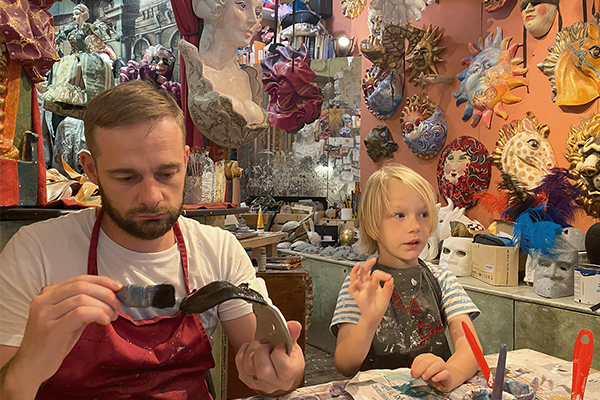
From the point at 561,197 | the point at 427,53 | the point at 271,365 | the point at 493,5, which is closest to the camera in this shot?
the point at 271,365

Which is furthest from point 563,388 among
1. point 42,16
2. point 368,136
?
point 368,136

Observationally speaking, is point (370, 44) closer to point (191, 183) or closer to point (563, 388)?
point (191, 183)

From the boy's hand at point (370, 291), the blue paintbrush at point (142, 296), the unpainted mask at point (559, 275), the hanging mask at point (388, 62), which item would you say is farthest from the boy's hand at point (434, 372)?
the hanging mask at point (388, 62)

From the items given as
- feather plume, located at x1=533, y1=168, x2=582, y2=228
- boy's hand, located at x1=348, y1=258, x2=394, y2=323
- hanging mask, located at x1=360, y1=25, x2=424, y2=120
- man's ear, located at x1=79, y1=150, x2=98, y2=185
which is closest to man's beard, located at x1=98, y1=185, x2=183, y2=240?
man's ear, located at x1=79, y1=150, x2=98, y2=185

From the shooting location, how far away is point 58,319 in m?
0.87

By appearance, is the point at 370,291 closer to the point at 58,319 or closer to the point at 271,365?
the point at 271,365

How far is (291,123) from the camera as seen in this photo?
15.6 feet

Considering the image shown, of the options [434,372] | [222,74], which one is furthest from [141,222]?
[222,74]

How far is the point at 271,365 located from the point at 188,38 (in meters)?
2.27

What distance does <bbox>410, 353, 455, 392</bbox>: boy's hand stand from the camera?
49.3 inches

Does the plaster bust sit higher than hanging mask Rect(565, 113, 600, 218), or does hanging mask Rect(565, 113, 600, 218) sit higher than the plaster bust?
the plaster bust

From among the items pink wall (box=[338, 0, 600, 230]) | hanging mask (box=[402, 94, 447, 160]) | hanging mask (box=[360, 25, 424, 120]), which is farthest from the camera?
hanging mask (box=[360, 25, 424, 120])

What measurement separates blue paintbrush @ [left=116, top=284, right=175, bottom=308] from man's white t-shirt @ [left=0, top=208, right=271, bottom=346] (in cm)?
33

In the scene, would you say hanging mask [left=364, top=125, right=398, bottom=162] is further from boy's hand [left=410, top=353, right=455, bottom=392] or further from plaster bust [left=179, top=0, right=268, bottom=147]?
boy's hand [left=410, top=353, right=455, bottom=392]
